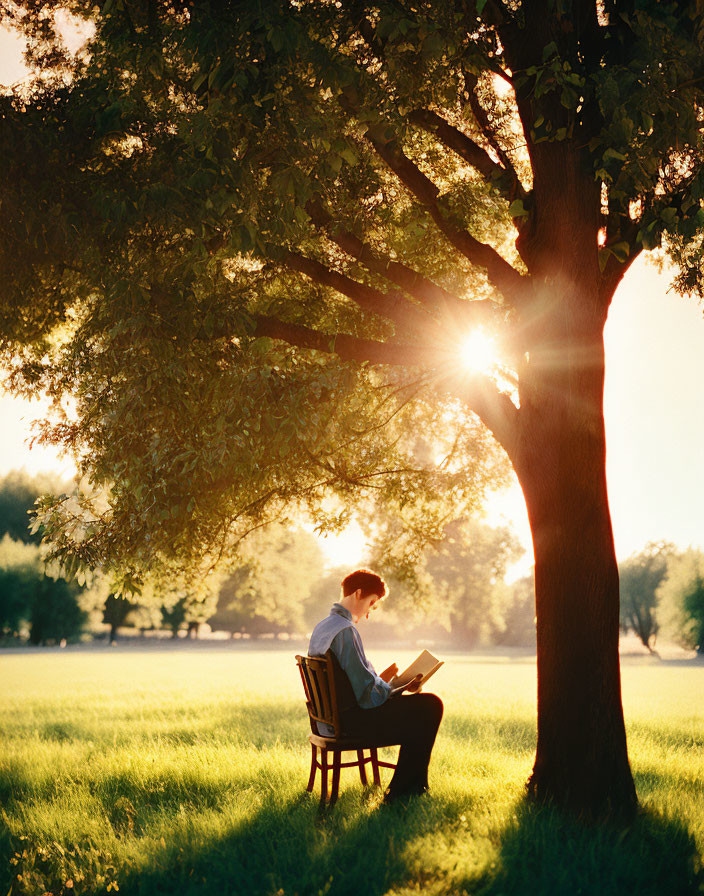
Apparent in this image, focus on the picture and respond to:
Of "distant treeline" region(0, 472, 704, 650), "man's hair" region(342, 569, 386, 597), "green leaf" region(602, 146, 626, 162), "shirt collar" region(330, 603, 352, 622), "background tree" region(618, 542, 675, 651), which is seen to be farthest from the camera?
"background tree" region(618, 542, 675, 651)

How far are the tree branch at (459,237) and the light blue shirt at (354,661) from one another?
3763 mm

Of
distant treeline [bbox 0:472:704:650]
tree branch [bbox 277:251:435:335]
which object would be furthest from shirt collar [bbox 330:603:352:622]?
distant treeline [bbox 0:472:704:650]

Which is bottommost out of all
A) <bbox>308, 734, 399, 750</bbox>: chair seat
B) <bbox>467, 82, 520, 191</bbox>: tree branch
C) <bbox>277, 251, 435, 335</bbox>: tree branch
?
<bbox>308, 734, 399, 750</bbox>: chair seat

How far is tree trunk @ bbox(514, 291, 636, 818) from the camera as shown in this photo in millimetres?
6406

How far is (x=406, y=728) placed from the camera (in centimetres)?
623

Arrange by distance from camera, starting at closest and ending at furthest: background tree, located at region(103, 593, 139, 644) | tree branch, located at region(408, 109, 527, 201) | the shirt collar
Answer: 1. the shirt collar
2. tree branch, located at region(408, 109, 527, 201)
3. background tree, located at region(103, 593, 139, 644)

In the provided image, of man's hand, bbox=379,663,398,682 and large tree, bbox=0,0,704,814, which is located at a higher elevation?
large tree, bbox=0,0,704,814

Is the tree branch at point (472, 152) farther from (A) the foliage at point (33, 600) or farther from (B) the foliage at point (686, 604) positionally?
(B) the foliage at point (686, 604)

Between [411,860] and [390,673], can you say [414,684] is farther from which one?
[411,860]

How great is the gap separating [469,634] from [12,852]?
77.3m

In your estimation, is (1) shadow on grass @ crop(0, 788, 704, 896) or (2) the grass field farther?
(2) the grass field

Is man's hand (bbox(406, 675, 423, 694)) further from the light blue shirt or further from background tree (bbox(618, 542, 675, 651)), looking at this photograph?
background tree (bbox(618, 542, 675, 651))

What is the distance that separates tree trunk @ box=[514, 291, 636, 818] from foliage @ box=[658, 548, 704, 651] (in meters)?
65.4

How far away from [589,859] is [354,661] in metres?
2.21
